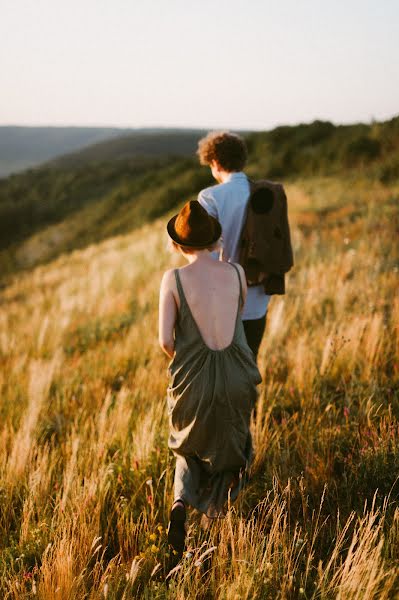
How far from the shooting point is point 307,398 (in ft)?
11.3

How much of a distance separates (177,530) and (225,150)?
2.19m

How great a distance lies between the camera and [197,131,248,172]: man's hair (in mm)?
2959

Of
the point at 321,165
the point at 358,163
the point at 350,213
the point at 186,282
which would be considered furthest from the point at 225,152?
the point at 321,165

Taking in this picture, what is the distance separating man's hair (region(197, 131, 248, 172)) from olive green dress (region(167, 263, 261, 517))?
3.47 feet

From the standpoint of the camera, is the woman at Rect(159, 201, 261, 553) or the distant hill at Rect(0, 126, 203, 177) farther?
the distant hill at Rect(0, 126, 203, 177)

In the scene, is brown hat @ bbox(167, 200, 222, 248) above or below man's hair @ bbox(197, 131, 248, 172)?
below

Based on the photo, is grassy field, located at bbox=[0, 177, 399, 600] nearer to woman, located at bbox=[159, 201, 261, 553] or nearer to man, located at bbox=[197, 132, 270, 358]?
woman, located at bbox=[159, 201, 261, 553]

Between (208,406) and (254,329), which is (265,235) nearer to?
(254,329)

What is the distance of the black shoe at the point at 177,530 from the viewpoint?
6.85 feet

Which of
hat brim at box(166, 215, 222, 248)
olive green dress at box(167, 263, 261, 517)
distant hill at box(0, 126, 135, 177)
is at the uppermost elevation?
distant hill at box(0, 126, 135, 177)

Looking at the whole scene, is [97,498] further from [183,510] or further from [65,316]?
[65,316]

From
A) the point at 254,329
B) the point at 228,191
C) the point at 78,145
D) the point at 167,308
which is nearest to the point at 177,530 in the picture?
the point at 167,308

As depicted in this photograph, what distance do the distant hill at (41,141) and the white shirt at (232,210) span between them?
105 meters

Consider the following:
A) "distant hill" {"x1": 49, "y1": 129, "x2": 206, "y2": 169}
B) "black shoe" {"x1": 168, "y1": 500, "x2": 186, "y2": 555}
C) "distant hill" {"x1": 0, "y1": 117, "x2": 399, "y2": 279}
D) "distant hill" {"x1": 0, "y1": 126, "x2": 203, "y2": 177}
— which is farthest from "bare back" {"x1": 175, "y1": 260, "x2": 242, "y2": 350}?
"distant hill" {"x1": 49, "y1": 129, "x2": 206, "y2": 169}
